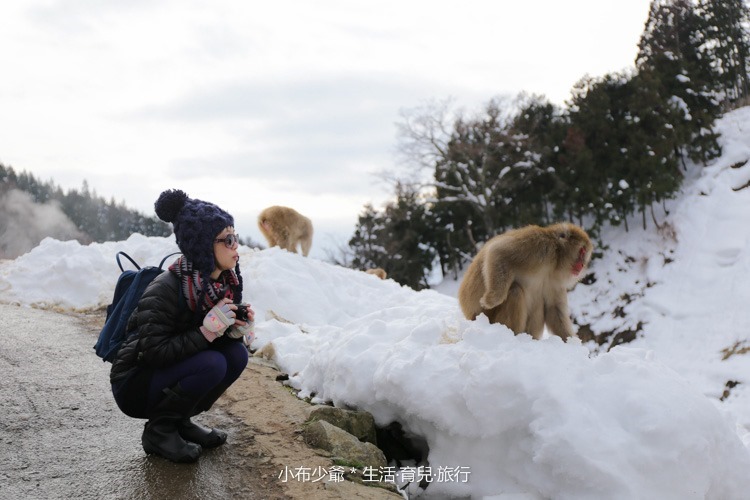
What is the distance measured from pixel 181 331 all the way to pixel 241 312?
0.33 metres

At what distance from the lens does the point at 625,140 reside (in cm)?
1814

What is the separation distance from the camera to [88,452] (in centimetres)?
310

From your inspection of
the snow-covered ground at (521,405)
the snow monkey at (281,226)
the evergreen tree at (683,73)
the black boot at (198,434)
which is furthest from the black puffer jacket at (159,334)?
the evergreen tree at (683,73)

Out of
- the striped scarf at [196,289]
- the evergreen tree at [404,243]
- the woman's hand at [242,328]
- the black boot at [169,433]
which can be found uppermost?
the striped scarf at [196,289]

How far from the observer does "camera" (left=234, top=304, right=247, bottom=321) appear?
2900 mm

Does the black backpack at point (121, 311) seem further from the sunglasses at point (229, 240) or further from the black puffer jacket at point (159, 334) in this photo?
the sunglasses at point (229, 240)

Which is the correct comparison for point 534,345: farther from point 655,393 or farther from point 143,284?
point 143,284

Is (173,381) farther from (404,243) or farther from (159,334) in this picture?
(404,243)

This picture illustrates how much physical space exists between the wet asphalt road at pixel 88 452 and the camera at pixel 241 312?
2.70 feet

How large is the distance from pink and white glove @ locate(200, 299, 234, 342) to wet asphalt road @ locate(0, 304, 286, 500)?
742 mm

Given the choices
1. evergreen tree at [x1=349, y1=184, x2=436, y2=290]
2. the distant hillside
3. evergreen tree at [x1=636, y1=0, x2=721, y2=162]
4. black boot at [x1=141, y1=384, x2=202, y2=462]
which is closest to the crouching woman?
black boot at [x1=141, y1=384, x2=202, y2=462]

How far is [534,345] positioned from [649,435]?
2.74 ft

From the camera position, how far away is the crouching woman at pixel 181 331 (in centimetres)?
279

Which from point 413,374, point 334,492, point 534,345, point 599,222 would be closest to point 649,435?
point 534,345
